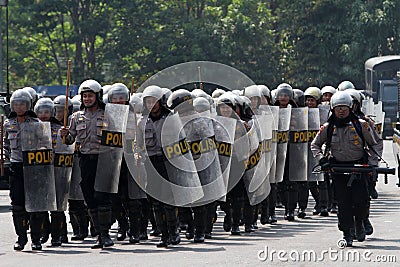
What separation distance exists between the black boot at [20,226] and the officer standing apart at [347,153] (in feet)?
11.2

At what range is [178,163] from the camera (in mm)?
13977

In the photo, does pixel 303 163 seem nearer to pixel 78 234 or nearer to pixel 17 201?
pixel 78 234

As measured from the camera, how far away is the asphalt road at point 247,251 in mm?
12125

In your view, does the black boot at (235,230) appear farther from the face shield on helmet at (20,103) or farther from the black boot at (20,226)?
the face shield on helmet at (20,103)

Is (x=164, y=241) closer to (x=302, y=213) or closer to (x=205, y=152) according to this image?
(x=205, y=152)

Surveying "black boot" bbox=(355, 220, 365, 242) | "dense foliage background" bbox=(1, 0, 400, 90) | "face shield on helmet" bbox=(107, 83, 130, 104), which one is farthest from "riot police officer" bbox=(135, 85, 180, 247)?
"dense foliage background" bbox=(1, 0, 400, 90)

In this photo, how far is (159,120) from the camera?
45.8 ft

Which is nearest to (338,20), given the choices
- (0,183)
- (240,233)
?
(0,183)

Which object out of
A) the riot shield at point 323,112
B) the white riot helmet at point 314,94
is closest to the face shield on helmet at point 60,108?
the white riot helmet at point 314,94

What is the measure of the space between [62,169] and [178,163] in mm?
1566

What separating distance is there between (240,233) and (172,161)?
5.99ft

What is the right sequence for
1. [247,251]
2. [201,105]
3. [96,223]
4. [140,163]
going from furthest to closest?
1. [201,105]
2. [140,163]
3. [96,223]
4. [247,251]

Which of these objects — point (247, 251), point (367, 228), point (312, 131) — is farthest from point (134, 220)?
point (312, 131)

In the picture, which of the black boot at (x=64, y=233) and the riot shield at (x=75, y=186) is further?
the riot shield at (x=75, y=186)
